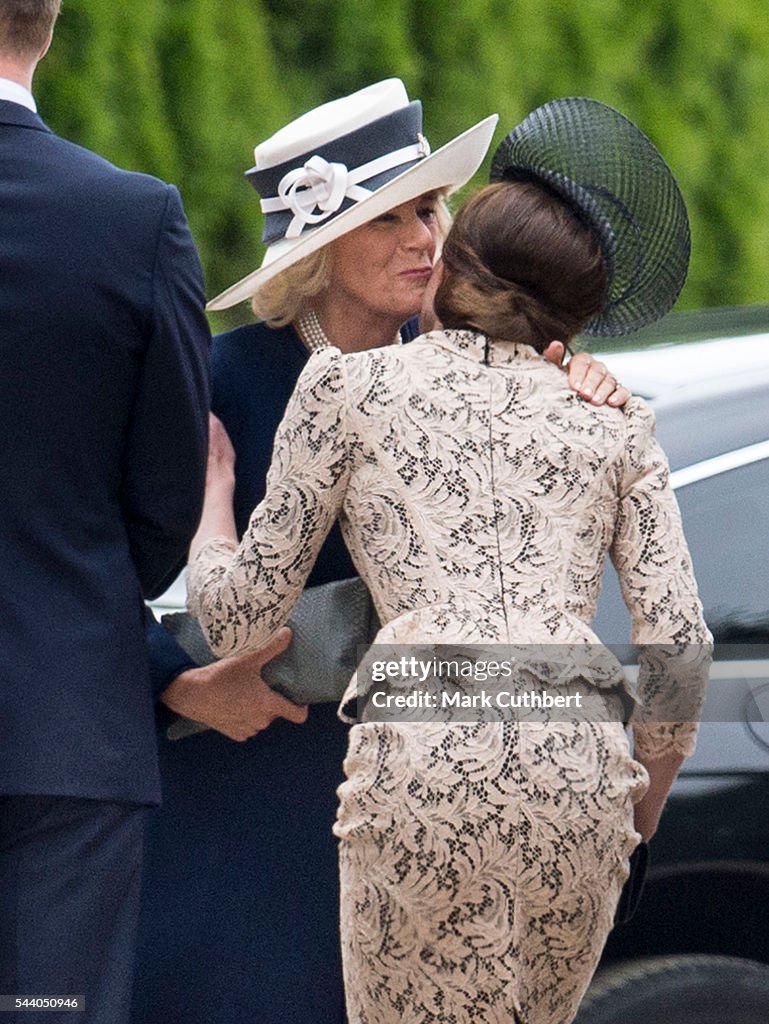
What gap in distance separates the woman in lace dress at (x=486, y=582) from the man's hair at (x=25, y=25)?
21.5 inches

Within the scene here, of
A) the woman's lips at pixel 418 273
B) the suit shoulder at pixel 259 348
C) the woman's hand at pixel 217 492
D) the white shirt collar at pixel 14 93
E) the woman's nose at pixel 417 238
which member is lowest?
the woman's hand at pixel 217 492

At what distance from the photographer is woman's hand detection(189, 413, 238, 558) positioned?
2.57m

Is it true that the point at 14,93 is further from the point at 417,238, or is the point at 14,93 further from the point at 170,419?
the point at 417,238

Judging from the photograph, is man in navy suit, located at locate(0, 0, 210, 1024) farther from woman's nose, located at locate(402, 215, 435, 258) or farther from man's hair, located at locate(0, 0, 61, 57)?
woman's nose, located at locate(402, 215, 435, 258)

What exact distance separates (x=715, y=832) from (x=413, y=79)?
3582mm

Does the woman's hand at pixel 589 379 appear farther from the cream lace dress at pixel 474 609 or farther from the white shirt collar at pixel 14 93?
the white shirt collar at pixel 14 93

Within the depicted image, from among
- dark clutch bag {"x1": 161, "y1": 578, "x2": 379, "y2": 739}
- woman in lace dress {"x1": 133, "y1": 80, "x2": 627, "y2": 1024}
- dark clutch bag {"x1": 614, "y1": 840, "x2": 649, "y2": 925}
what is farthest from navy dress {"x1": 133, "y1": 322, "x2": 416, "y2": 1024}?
dark clutch bag {"x1": 614, "y1": 840, "x2": 649, "y2": 925}

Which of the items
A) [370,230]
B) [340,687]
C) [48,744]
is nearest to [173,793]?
[340,687]

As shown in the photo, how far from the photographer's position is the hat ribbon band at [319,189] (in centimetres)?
282

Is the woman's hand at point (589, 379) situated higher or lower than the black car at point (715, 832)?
higher

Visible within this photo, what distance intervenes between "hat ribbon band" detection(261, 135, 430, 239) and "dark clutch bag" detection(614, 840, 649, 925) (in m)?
1.08

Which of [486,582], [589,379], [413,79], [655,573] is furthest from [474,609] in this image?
[413,79]

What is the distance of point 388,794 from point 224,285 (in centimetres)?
370

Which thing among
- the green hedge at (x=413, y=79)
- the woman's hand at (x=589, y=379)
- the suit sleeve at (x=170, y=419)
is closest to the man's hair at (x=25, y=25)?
the suit sleeve at (x=170, y=419)
